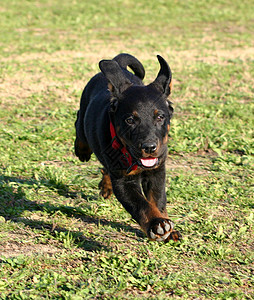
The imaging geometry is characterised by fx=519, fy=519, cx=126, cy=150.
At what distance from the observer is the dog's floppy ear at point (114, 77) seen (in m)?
4.30

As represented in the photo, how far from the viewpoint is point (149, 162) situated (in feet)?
13.5

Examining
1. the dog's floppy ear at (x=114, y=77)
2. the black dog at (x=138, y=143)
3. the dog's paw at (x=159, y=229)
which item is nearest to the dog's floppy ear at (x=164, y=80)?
the black dog at (x=138, y=143)

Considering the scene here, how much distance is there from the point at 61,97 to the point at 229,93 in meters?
2.81

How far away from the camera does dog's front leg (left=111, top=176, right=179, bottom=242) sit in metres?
3.83

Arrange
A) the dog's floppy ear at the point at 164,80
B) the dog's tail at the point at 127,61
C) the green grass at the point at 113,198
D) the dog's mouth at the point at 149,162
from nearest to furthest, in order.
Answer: the green grass at the point at 113,198
the dog's mouth at the point at 149,162
the dog's floppy ear at the point at 164,80
the dog's tail at the point at 127,61

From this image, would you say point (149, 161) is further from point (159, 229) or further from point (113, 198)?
point (113, 198)

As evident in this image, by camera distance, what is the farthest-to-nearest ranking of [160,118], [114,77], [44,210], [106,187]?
1. [106,187]
2. [44,210]
3. [114,77]
4. [160,118]

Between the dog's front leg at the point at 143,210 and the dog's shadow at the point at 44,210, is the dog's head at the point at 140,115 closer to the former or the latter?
the dog's front leg at the point at 143,210

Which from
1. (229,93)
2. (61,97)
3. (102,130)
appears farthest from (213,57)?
(102,130)

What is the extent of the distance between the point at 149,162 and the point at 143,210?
1.26ft

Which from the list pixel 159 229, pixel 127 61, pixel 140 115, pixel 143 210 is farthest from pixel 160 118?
pixel 127 61

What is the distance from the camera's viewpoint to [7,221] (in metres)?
4.58

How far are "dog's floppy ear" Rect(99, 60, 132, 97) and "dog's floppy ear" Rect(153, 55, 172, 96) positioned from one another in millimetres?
272

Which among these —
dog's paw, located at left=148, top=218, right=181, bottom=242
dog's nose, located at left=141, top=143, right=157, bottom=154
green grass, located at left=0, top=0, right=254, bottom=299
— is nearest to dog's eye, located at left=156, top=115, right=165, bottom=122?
dog's nose, located at left=141, top=143, right=157, bottom=154
